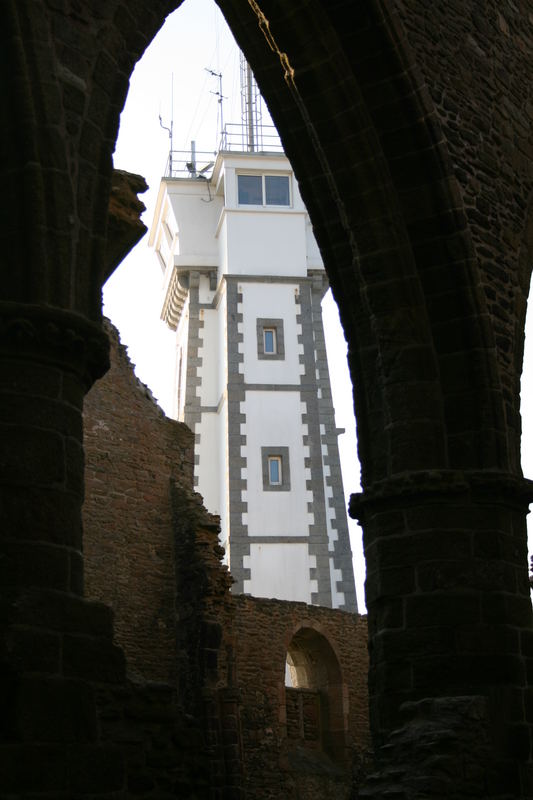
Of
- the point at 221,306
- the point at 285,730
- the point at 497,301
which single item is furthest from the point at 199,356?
the point at 497,301

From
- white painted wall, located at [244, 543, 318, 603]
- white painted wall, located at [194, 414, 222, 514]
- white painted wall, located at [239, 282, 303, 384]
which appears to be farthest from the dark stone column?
white painted wall, located at [239, 282, 303, 384]

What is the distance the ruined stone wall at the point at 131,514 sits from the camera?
47.3 feet

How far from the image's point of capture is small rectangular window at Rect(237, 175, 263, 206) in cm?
2964

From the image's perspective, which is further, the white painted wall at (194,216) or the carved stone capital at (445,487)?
the white painted wall at (194,216)

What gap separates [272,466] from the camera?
26.7 meters

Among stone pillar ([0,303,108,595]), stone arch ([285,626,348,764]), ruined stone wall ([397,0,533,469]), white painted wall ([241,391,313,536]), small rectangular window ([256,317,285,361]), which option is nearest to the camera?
stone pillar ([0,303,108,595])

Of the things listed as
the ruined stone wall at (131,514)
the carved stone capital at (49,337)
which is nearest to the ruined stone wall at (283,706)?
the ruined stone wall at (131,514)

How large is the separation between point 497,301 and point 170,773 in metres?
3.75

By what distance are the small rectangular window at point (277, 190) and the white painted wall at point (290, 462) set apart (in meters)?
5.08

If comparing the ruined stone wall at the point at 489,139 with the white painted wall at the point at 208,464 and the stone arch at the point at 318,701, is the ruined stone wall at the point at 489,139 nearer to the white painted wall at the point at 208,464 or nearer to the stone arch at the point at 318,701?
the stone arch at the point at 318,701

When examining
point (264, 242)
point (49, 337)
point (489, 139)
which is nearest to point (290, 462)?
point (264, 242)

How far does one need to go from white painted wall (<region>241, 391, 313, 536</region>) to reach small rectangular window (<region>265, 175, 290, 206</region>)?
508cm

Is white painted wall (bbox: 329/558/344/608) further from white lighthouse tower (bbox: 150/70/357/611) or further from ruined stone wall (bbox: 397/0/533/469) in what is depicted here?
ruined stone wall (bbox: 397/0/533/469)

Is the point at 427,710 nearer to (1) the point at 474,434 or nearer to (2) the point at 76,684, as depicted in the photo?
(1) the point at 474,434
